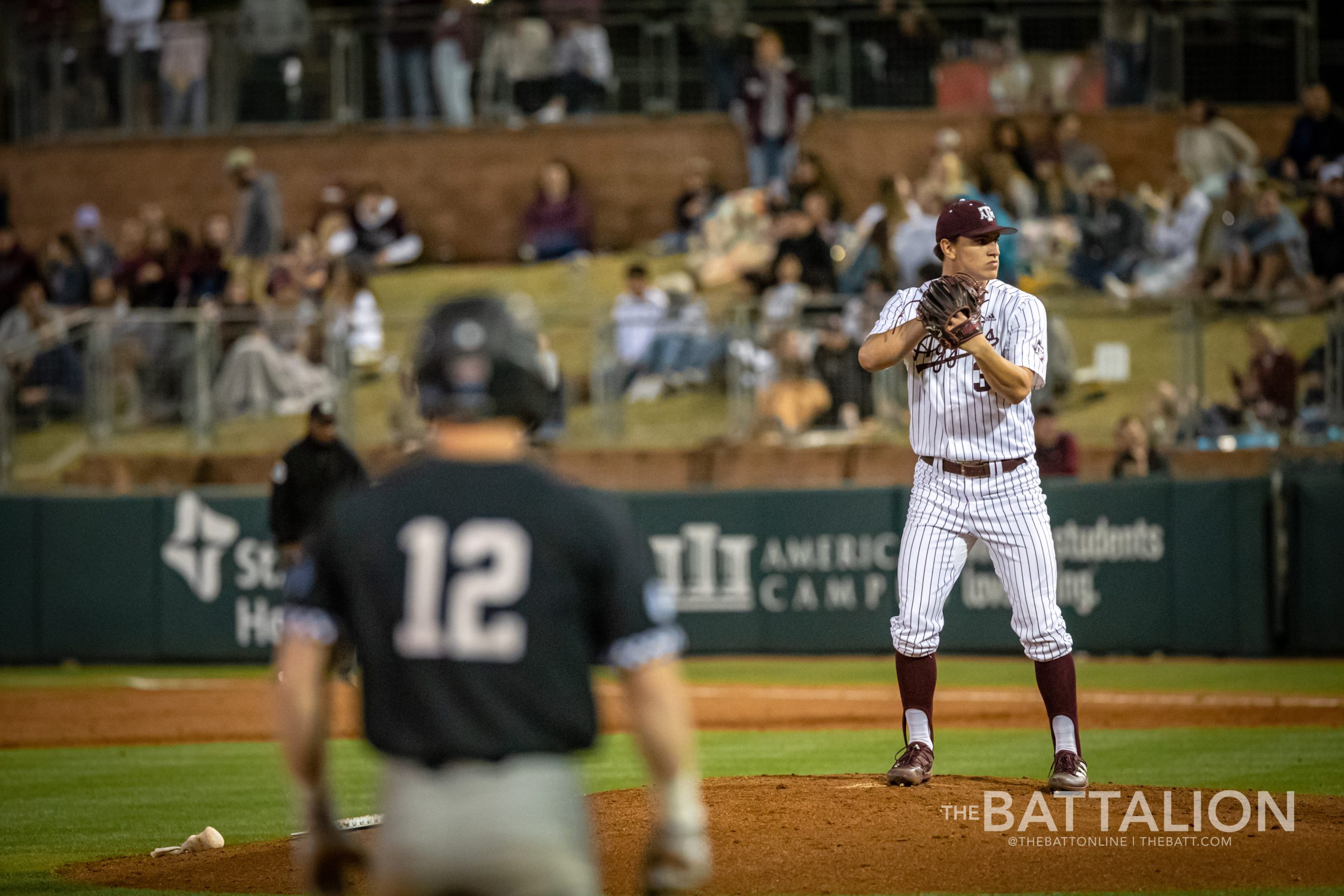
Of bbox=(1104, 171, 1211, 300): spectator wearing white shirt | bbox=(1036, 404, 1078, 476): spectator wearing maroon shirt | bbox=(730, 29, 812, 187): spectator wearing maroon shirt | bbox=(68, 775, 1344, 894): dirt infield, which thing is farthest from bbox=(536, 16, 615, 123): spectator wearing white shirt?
bbox=(68, 775, 1344, 894): dirt infield

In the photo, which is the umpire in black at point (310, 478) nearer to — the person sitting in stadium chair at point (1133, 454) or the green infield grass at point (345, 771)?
the green infield grass at point (345, 771)

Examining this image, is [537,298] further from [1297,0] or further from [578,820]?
[578,820]

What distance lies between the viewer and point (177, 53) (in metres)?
22.1

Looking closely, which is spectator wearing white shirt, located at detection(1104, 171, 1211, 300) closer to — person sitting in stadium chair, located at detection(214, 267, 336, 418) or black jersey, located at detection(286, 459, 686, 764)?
person sitting in stadium chair, located at detection(214, 267, 336, 418)

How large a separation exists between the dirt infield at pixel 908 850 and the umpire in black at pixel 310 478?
5.78 m

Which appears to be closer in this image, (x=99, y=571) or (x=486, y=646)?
(x=486, y=646)

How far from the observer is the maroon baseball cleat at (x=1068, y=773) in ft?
22.1

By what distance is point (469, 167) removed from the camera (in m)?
22.7

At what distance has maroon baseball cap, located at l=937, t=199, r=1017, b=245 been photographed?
6938 millimetres

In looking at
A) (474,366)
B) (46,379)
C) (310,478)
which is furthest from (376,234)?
(474,366)

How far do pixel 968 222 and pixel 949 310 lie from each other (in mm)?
603

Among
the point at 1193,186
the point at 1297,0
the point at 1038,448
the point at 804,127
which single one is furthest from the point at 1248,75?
the point at 1038,448

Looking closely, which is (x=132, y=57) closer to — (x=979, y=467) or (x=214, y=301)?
(x=214, y=301)

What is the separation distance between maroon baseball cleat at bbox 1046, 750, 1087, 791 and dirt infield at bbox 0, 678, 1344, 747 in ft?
13.6
